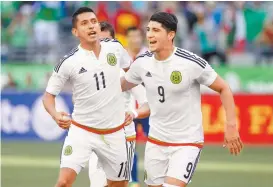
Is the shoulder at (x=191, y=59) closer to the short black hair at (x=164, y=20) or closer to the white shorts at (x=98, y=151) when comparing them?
the short black hair at (x=164, y=20)

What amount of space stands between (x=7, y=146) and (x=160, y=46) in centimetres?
1240

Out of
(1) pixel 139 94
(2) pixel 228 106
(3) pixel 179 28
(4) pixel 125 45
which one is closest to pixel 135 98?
(1) pixel 139 94

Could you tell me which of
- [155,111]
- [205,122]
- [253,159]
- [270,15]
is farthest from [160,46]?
[270,15]

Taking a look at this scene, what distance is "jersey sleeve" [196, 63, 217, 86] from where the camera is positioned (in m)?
11.1

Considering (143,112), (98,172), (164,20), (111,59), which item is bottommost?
(98,172)

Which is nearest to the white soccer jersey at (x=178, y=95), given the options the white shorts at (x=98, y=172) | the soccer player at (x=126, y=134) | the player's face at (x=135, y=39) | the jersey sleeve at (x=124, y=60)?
the soccer player at (x=126, y=134)

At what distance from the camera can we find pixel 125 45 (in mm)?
24594

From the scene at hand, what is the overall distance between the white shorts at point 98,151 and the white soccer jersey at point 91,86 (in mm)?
150

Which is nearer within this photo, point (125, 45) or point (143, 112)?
point (143, 112)

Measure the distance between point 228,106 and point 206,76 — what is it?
1.44 ft

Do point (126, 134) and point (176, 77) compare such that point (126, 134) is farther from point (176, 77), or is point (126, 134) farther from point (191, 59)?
point (191, 59)

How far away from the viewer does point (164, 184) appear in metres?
11.0

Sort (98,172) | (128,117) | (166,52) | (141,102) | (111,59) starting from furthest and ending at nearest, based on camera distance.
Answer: (141,102), (98,172), (128,117), (111,59), (166,52)

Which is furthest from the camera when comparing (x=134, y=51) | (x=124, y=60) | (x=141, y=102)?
(x=134, y=51)
